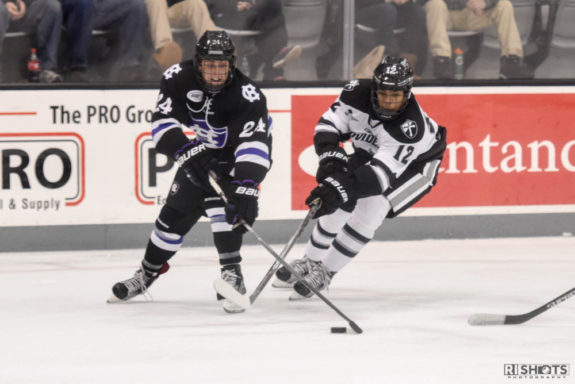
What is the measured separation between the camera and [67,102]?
245 inches

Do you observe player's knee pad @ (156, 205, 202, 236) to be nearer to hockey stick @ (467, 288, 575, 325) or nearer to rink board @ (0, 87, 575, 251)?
hockey stick @ (467, 288, 575, 325)

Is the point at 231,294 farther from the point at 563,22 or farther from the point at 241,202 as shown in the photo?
the point at 563,22

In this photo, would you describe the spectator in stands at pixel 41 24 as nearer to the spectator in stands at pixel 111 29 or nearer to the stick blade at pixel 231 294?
the spectator in stands at pixel 111 29

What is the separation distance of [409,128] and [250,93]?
2.21 ft

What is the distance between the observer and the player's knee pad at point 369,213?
481 centimetres

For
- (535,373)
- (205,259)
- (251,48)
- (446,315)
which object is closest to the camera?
(535,373)

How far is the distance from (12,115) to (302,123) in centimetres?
162

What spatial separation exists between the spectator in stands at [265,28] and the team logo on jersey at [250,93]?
1.94m

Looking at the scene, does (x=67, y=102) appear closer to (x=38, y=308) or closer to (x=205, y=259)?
(x=205, y=259)

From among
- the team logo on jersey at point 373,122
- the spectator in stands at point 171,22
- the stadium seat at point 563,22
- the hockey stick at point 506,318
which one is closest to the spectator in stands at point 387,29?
the spectator in stands at point 171,22

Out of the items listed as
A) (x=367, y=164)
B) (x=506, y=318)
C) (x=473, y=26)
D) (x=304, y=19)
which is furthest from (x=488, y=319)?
(x=473, y=26)

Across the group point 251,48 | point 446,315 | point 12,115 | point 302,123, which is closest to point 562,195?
point 302,123

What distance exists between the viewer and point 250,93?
4562 mm

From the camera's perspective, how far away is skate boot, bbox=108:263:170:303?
475 centimetres
